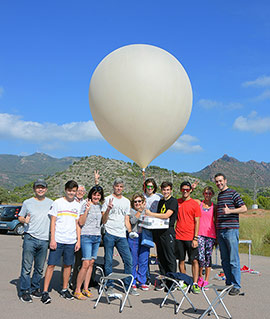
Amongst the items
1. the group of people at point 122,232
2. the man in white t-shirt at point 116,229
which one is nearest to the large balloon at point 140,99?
the group of people at point 122,232

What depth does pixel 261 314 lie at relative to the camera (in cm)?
514

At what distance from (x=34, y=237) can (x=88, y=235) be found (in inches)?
32.0

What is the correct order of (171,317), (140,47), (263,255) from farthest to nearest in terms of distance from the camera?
(263,255), (140,47), (171,317)

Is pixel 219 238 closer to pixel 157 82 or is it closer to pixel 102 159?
pixel 157 82

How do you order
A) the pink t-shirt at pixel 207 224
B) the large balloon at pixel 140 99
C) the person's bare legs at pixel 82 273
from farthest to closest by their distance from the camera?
the pink t-shirt at pixel 207 224
the large balloon at pixel 140 99
the person's bare legs at pixel 82 273

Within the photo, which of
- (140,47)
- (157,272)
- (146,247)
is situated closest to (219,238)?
(146,247)

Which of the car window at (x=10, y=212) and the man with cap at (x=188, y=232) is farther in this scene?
the car window at (x=10, y=212)

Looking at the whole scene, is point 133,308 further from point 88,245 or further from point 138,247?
point 138,247

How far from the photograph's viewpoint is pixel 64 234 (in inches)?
219

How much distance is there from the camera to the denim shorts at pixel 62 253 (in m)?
5.49

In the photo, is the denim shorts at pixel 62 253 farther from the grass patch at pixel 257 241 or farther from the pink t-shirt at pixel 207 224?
the grass patch at pixel 257 241

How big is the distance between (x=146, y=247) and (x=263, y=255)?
6.32 m

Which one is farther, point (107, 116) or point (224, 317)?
point (107, 116)

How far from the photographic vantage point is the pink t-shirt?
21.9ft
